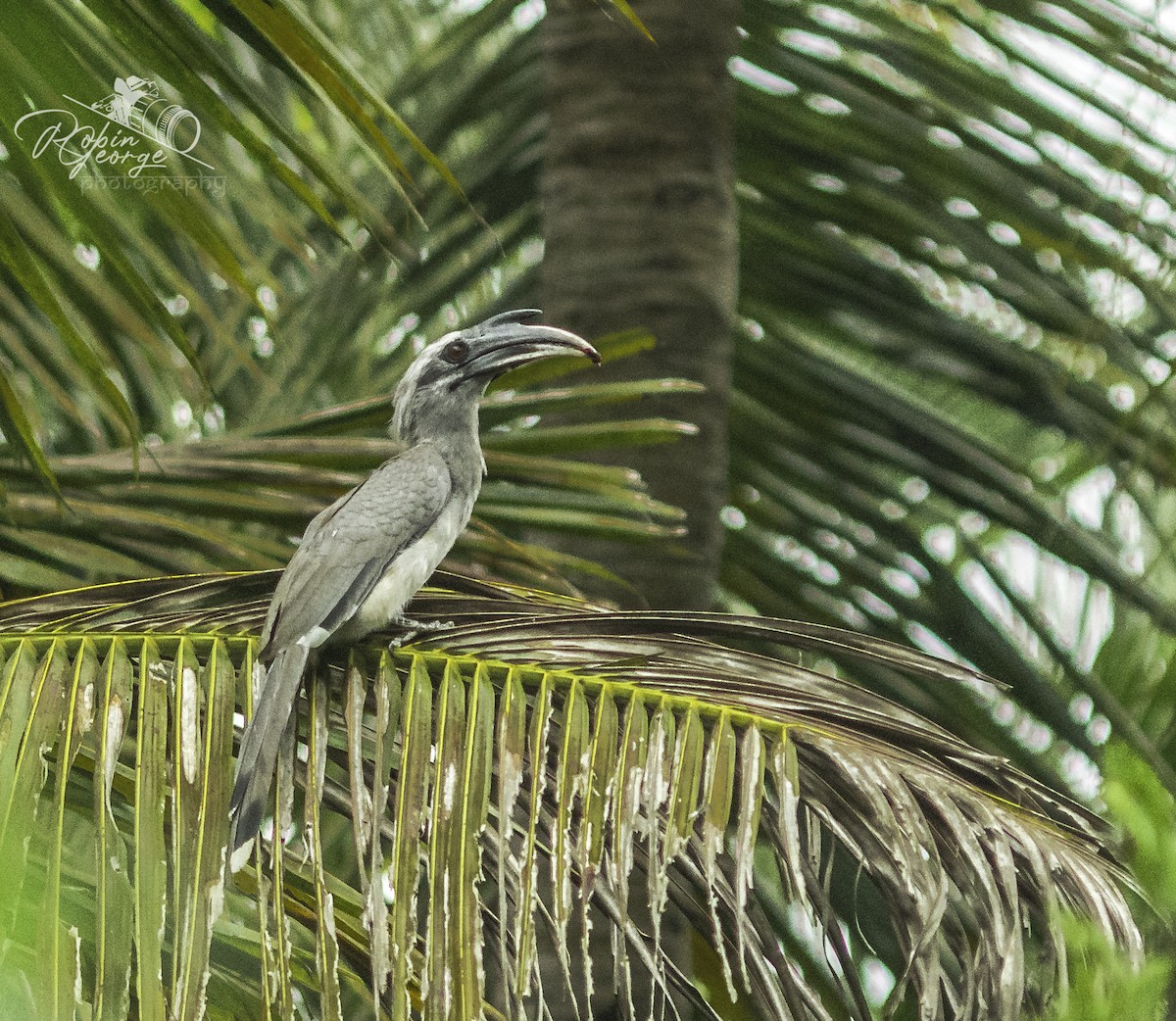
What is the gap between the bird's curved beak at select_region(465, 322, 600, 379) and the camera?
87.7 inches

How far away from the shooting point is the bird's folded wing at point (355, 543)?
173cm

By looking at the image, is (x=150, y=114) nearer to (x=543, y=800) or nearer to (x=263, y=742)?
(x=263, y=742)

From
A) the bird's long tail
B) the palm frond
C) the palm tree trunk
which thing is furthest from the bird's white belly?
the palm tree trunk

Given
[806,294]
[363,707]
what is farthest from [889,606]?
[363,707]

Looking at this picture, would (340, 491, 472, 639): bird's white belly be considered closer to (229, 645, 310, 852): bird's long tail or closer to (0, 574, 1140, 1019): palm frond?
(0, 574, 1140, 1019): palm frond

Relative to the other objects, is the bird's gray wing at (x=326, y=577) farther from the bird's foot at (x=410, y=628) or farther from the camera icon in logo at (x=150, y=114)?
the camera icon in logo at (x=150, y=114)

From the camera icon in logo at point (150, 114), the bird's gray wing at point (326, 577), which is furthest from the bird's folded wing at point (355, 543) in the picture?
the camera icon in logo at point (150, 114)

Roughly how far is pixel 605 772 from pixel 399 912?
0.27 metres

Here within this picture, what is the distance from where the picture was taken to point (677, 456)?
2.76 meters

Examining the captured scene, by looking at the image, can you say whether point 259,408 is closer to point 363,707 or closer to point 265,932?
point 363,707

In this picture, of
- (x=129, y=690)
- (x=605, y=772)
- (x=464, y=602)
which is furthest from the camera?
(x=464, y=602)

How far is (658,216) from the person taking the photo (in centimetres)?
286

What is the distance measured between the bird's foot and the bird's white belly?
17mm

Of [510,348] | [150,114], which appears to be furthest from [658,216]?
[150,114]
